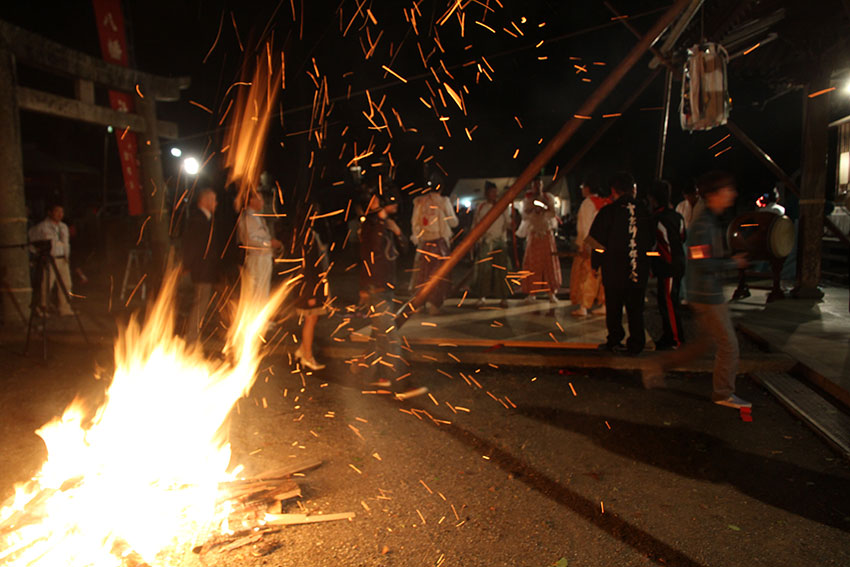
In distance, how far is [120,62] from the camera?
9.70m

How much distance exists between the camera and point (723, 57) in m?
7.58

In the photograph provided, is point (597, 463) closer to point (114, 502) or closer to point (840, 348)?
point (114, 502)

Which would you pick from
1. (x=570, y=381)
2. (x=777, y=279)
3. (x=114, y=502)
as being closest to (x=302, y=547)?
(x=114, y=502)

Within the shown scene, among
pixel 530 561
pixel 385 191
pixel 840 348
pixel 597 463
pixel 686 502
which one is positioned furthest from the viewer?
pixel 840 348

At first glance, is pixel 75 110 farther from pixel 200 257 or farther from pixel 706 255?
pixel 706 255

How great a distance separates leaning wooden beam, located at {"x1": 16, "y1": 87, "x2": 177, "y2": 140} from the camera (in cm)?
844

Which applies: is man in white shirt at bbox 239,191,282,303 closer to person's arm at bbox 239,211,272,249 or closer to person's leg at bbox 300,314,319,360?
person's arm at bbox 239,211,272,249

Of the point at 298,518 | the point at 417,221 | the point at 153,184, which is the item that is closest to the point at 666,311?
the point at 417,221

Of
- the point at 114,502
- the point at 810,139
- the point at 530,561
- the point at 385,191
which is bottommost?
the point at 530,561

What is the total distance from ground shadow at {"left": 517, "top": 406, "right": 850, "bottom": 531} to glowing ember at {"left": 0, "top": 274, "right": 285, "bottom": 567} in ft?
8.42

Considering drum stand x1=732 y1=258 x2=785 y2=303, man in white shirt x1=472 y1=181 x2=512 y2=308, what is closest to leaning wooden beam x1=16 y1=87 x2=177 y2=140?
man in white shirt x1=472 y1=181 x2=512 y2=308

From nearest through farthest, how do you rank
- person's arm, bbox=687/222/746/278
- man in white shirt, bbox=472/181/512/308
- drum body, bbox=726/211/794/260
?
1. person's arm, bbox=687/222/746/278
2. drum body, bbox=726/211/794/260
3. man in white shirt, bbox=472/181/512/308

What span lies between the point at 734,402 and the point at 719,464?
1174mm

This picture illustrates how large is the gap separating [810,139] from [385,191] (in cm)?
797
